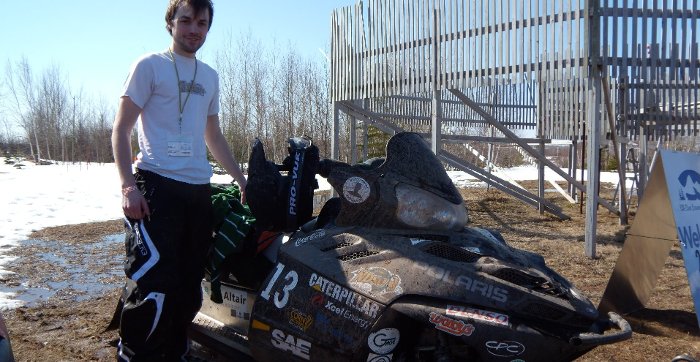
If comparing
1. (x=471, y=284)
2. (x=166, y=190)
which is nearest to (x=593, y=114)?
(x=471, y=284)

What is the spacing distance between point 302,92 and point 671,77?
19.7 m

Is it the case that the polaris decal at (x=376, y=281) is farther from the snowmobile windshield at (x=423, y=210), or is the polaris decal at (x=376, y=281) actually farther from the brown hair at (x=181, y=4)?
the brown hair at (x=181, y=4)

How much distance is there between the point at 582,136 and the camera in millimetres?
12172

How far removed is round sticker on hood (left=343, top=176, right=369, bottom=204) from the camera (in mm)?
3193

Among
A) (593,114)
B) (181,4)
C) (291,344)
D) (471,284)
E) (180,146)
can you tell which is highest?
(181,4)

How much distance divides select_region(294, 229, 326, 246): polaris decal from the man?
19.6 inches

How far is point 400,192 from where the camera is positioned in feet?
10.4

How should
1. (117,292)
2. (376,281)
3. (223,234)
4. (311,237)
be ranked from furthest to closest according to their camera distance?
(117,292) < (223,234) < (311,237) < (376,281)

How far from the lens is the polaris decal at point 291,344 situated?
9.86ft

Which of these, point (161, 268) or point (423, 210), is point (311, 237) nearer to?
point (423, 210)

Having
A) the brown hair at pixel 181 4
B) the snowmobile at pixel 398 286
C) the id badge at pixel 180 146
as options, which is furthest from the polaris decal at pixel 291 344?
the brown hair at pixel 181 4

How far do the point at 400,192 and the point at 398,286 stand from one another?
0.57 meters

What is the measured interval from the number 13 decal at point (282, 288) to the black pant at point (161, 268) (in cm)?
40

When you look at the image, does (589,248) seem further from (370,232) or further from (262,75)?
(262,75)
